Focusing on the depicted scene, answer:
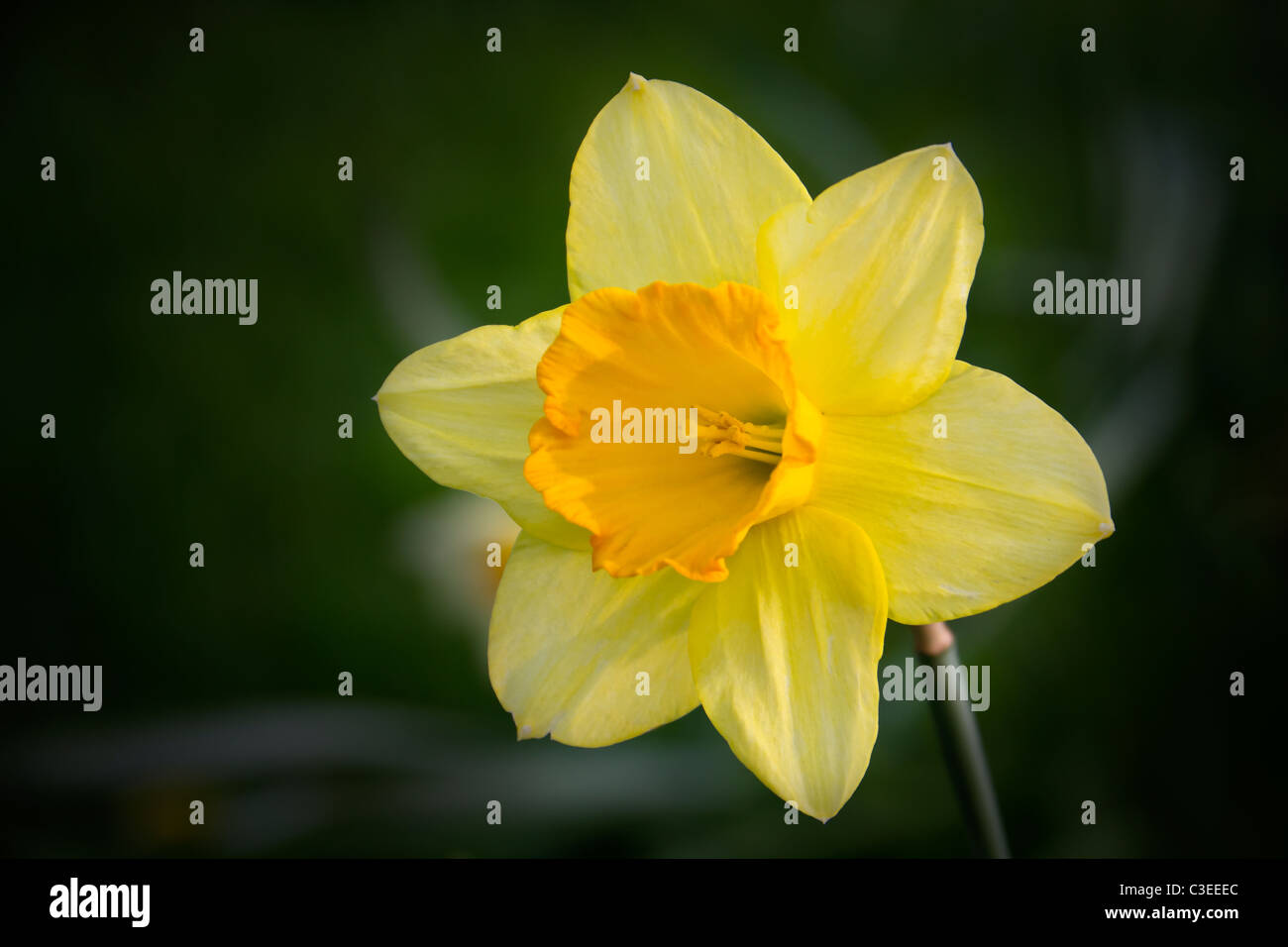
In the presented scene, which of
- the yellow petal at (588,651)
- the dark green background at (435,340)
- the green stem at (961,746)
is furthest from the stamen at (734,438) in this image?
the dark green background at (435,340)

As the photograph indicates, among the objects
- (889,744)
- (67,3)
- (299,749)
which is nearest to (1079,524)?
(889,744)

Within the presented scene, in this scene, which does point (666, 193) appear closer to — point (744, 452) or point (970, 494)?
point (744, 452)

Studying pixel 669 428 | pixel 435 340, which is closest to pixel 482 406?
pixel 669 428

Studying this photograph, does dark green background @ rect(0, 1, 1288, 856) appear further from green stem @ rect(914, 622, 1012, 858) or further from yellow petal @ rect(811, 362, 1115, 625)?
yellow petal @ rect(811, 362, 1115, 625)

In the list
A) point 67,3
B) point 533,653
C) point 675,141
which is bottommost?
point 533,653

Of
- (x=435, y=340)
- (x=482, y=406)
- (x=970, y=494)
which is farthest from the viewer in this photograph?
(x=435, y=340)

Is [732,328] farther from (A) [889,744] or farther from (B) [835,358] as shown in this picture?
(A) [889,744]
